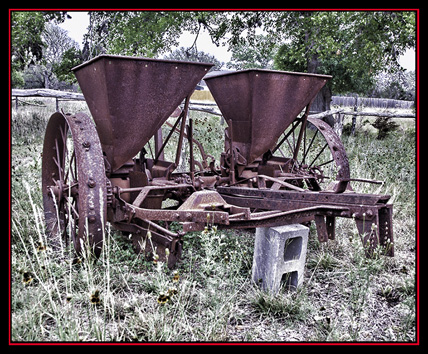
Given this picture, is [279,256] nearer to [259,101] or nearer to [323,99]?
[259,101]

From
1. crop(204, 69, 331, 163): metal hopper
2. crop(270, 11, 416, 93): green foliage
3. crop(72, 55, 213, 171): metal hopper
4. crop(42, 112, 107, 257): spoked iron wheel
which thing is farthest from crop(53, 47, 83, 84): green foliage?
crop(42, 112, 107, 257): spoked iron wheel

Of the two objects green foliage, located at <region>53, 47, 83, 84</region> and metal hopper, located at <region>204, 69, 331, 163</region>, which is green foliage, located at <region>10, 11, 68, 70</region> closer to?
green foliage, located at <region>53, 47, 83, 84</region>

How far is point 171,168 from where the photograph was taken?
3836 millimetres

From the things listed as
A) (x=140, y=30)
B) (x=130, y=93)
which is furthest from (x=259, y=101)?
(x=140, y=30)

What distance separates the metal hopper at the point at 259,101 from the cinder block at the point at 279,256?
1339mm

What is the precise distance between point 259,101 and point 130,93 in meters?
1.44

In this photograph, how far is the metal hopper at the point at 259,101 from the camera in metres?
3.91

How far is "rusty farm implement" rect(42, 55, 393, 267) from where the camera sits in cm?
281

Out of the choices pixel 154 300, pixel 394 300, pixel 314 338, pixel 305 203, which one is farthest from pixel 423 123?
pixel 154 300

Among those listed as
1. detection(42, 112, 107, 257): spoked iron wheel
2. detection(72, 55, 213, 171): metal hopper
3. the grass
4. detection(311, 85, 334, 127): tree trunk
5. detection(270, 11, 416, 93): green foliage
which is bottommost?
the grass

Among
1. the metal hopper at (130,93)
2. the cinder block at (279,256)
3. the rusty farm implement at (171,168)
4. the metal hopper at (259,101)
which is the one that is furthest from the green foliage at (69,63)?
the cinder block at (279,256)

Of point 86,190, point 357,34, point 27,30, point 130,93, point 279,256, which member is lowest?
point 279,256

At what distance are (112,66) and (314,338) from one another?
8.22ft

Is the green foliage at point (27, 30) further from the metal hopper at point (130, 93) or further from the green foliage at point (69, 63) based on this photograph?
the metal hopper at point (130, 93)
